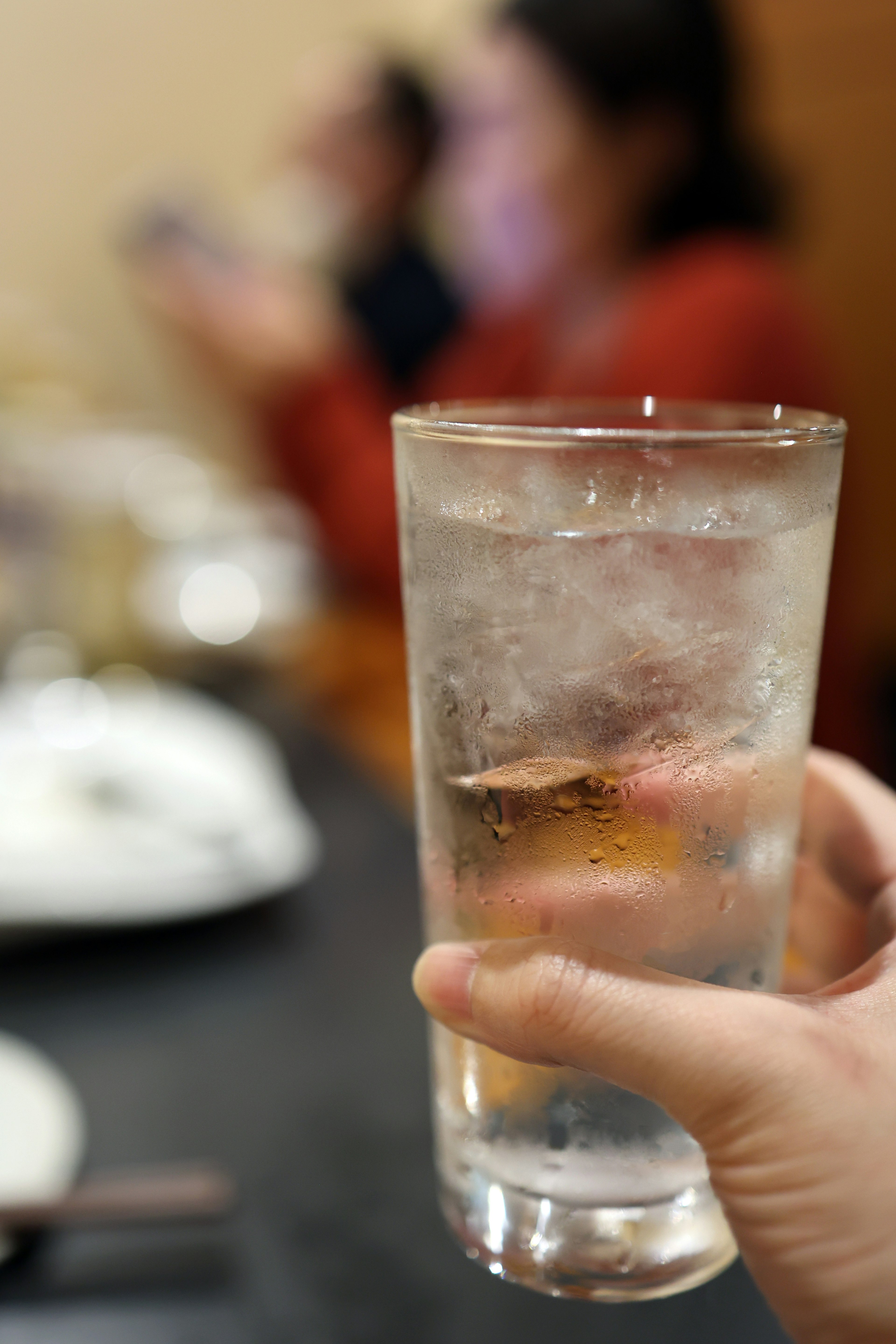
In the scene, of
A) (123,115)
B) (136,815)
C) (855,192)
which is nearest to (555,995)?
(136,815)

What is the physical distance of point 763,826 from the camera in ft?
1.23

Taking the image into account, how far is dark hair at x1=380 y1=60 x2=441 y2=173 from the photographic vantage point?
3.04 meters

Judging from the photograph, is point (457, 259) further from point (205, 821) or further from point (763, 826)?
point (763, 826)

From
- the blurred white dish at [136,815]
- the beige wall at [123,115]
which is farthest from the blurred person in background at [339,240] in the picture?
the blurred white dish at [136,815]

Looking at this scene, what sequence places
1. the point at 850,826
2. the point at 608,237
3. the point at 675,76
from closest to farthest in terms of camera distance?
the point at 850,826 → the point at 675,76 → the point at 608,237

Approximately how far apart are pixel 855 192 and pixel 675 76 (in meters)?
2.01

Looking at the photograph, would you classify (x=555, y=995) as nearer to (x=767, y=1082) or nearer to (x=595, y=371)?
(x=767, y=1082)

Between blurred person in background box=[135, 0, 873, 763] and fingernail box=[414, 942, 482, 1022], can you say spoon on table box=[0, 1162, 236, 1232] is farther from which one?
blurred person in background box=[135, 0, 873, 763]

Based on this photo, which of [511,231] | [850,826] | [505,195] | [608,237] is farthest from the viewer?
[511,231]

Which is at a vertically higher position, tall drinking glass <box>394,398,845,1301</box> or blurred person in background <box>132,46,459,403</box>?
blurred person in background <box>132,46,459,403</box>

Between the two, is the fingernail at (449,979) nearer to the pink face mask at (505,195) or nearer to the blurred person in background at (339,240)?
the pink face mask at (505,195)

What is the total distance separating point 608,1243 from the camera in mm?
383

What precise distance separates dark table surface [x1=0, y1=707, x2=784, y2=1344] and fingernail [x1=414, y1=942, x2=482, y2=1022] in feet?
0.52

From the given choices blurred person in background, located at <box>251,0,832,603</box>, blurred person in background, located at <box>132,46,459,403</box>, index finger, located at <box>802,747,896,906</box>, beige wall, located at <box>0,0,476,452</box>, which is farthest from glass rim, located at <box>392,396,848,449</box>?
beige wall, located at <box>0,0,476,452</box>
